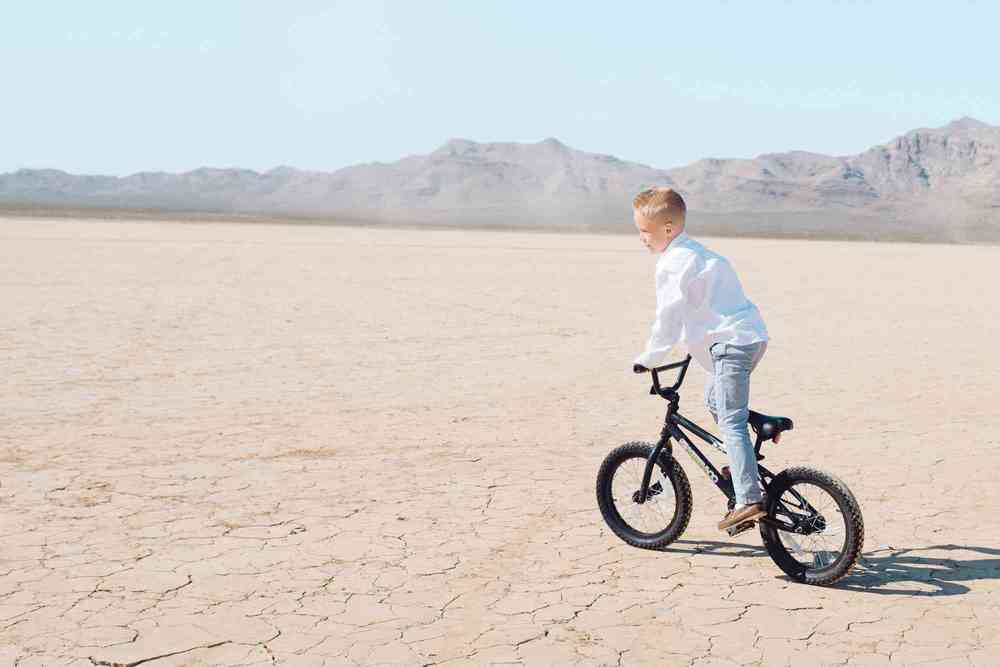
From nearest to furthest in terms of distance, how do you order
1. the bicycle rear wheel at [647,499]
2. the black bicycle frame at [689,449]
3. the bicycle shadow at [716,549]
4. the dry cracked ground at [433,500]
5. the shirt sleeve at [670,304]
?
1. the dry cracked ground at [433,500]
2. the shirt sleeve at [670,304]
3. the black bicycle frame at [689,449]
4. the bicycle rear wheel at [647,499]
5. the bicycle shadow at [716,549]

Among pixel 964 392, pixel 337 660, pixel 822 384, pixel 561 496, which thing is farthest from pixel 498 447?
pixel 964 392

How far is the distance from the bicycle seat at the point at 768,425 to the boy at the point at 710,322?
0.17 feet

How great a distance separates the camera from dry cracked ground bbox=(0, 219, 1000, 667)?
425 cm

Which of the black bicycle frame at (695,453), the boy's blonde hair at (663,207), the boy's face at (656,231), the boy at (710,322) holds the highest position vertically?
the boy's blonde hair at (663,207)

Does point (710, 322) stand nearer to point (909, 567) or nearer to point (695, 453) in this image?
point (695, 453)

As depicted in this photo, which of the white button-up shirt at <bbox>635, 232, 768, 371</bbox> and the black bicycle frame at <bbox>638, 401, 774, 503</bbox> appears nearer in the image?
the white button-up shirt at <bbox>635, 232, 768, 371</bbox>

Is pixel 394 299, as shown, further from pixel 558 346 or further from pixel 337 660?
pixel 337 660

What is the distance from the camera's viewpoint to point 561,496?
6.21 meters

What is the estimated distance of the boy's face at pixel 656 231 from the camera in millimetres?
4516

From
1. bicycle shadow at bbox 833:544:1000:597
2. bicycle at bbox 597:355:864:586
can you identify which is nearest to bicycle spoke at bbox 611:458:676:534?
bicycle at bbox 597:355:864:586

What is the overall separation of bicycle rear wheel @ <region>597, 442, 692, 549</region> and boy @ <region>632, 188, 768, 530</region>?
51cm

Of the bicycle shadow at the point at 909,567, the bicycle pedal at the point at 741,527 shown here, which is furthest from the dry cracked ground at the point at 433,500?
the bicycle pedal at the point at 741,527

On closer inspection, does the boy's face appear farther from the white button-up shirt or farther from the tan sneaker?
the tan sneaker

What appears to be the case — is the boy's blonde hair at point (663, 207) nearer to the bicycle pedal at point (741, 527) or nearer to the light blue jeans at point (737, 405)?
the light blue jeans at point (737, 405)
